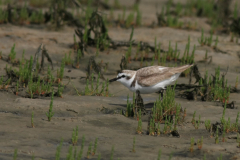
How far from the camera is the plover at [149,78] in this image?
23.0 ft

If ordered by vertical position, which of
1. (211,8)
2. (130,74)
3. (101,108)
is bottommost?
(101,108)

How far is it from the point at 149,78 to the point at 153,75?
0.12 m

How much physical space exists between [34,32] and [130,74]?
15.1 ft

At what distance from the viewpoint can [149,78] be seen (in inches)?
277

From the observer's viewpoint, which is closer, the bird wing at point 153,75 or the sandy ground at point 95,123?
the sandy ground at point 95,123

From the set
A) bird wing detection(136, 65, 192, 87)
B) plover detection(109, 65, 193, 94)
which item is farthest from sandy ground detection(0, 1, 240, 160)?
bird wing detection(136, 65, 192, 87)

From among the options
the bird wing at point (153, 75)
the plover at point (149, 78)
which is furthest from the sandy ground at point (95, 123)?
the bird wing at point (153, 75)

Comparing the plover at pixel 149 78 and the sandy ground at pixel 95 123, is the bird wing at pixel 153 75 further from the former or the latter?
the sandy ground at pixel 95 123

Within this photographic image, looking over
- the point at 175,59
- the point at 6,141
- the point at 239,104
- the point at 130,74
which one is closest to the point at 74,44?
the point at 175,59

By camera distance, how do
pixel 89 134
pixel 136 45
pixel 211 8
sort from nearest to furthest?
pixel 89 134 < pixel 136 45 < pixel 211 8

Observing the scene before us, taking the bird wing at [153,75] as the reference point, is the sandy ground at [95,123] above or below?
below

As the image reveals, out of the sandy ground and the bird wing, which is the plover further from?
the sandy ground

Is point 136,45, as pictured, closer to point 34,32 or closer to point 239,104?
point 34,32

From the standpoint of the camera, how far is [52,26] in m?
11.3
